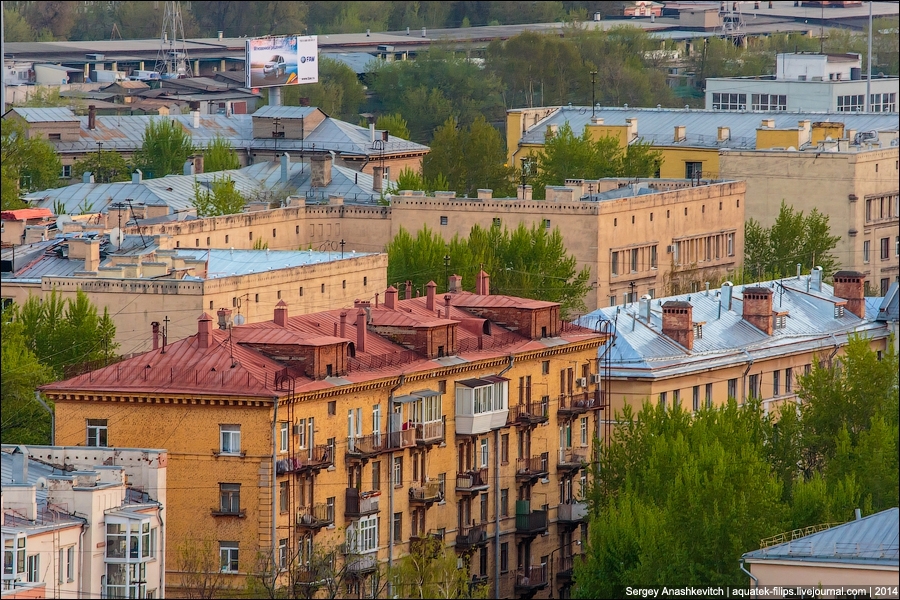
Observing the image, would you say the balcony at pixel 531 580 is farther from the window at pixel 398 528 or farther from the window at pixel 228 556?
the window at pixel 228 556

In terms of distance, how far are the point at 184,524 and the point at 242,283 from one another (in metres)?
28.2

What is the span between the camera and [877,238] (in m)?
147

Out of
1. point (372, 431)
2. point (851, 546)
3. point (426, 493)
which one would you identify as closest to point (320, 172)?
point (426, 493)

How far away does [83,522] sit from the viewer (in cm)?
6925

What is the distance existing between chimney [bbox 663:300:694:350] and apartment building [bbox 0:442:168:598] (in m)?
25.7

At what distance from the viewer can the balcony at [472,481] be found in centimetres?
8094

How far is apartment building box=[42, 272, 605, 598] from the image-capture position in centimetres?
7325

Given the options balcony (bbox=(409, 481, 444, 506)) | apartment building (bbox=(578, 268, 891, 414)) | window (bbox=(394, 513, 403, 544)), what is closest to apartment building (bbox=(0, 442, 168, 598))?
window (bbox=(394, 513, 403, 544))

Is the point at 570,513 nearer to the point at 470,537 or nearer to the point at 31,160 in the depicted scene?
the point at 470,537

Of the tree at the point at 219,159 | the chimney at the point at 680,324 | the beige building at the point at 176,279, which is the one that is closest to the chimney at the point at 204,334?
the beige building at the point at 176,279

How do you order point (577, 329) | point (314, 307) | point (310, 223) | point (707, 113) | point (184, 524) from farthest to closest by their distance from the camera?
point (707, 113), point (310, 223), point (314, 307), point (577, 329), point (184, 524)

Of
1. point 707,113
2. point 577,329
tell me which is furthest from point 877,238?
point 577,329

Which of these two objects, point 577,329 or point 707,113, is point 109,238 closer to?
point 577,329

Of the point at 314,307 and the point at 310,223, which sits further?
the point at 310,223
